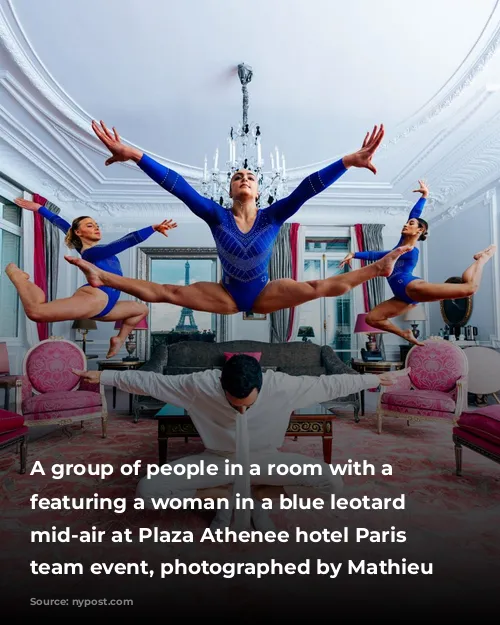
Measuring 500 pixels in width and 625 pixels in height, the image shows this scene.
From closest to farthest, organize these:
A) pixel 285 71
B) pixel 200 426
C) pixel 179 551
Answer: pixel 179 551 → pixel 200 426 → pixel 285 71

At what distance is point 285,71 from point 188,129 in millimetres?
1831

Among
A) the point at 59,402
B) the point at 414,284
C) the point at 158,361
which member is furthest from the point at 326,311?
the point at 414,284

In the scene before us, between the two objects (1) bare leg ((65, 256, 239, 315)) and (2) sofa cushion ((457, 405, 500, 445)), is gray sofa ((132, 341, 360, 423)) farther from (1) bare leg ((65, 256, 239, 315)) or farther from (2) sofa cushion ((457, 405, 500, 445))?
(1) bare leg ((65, 256, 239, 315))

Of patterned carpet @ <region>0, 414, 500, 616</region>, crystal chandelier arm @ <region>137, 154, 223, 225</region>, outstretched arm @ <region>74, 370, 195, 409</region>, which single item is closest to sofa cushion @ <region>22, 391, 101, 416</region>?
patterned carpet @ <region>0, 414, 500, 616</region>

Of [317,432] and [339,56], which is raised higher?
[339,56]

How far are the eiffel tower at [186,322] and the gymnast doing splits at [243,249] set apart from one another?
7.02 m

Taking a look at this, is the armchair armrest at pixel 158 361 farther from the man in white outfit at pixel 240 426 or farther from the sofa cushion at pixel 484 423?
the sofa cushion at pixel 484 423

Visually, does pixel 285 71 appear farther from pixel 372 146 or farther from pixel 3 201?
pixel 3 201

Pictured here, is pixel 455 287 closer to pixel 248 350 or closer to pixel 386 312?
pixel 386 312

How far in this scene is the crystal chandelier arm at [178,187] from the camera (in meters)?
1.74

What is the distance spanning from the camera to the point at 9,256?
706 cm

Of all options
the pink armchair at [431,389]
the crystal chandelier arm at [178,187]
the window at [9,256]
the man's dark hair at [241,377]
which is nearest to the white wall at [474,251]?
the pink armchair at [431,389]

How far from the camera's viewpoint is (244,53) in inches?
168

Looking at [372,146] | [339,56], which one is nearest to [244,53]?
[339,56]
